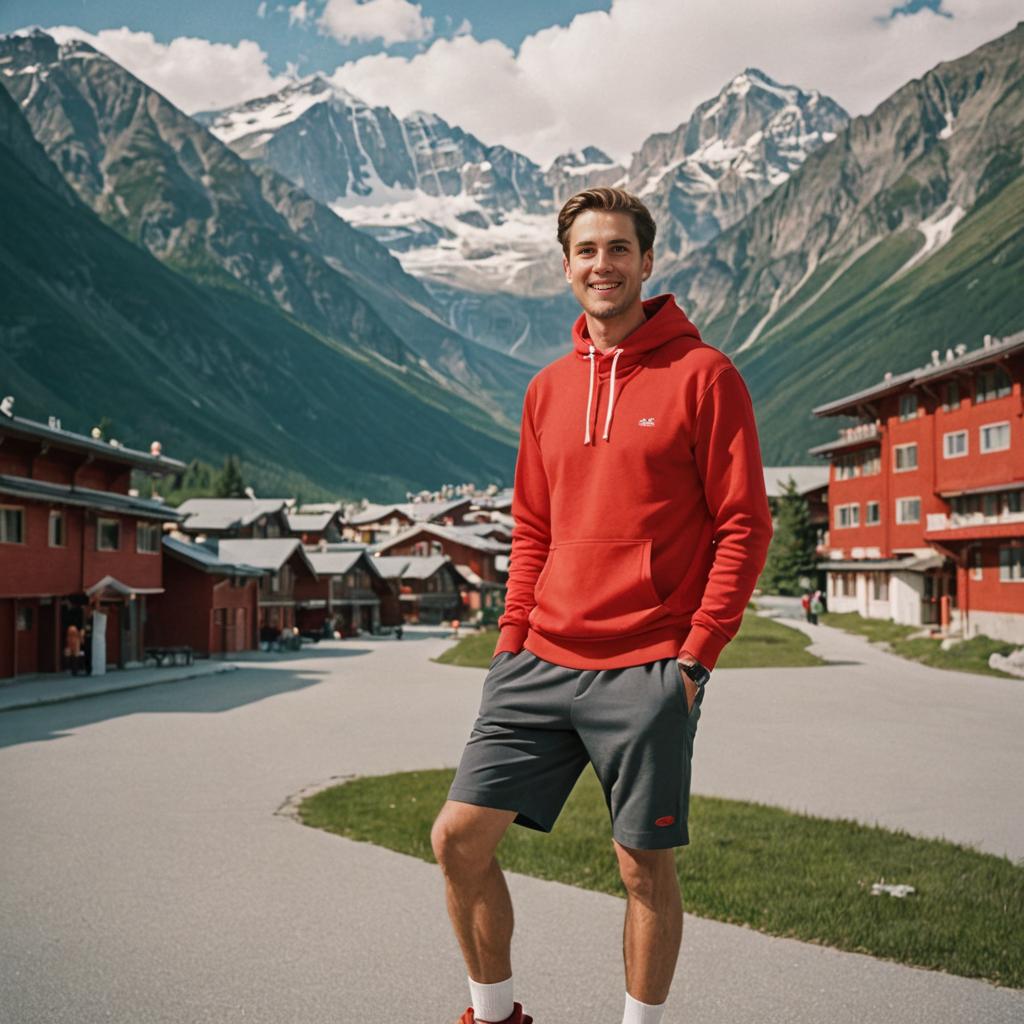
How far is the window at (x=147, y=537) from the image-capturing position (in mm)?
45188

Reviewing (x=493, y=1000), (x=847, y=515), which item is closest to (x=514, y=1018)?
(x=493, y=1000)

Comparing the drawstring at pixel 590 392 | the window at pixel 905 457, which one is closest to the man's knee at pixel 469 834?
the drawstring at pixel 590 392

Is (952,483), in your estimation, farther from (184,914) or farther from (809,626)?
(184,914)

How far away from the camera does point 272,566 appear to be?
208ft

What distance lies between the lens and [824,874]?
904cm

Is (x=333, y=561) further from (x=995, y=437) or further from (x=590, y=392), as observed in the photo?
(x=590, y=392)

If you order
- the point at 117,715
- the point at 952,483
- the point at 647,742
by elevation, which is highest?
the point at 952,483

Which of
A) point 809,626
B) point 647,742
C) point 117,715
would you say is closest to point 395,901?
point 647,742

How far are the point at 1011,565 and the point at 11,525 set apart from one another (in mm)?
32667

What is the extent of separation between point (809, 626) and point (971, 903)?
2185 inches

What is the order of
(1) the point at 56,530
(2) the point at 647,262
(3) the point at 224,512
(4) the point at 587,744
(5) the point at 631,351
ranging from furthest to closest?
(3) the point at 224,512 < (1) the point at 56,530 < (2) the point at 647,262 < (5) the point at 631,351 < (4) the point at 587,744

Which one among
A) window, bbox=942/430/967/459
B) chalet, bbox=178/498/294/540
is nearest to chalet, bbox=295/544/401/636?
chalet, bbox=178/498/294/540

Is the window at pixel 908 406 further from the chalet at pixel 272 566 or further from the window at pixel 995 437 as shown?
the chalet at pixel 272 566

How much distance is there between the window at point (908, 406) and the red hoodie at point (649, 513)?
56.4m
